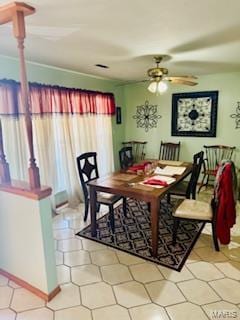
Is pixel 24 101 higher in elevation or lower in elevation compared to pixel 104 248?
higher

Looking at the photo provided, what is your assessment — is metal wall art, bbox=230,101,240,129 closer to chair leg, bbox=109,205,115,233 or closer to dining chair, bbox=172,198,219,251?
dining chair, bbox=172,198,219,251

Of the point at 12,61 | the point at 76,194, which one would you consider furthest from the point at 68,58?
the point at 76,194

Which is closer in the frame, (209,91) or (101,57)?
(101,57)

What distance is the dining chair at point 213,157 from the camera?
457 centimetres

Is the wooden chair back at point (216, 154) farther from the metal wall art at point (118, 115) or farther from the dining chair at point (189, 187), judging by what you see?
the metal wall art at point (118, 115)

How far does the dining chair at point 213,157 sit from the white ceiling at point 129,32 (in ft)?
5.69

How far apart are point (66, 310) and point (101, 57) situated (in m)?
2.78

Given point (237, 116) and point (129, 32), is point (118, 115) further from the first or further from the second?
point (129, 32)

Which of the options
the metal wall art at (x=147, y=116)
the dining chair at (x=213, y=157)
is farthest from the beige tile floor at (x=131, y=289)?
the metal wall art at (x=147, y=116)

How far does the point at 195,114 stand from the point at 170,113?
0.52 metres

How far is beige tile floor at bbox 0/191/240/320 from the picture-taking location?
6.09 feet

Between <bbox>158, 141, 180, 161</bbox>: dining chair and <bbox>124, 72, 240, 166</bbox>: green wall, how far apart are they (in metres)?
0.13

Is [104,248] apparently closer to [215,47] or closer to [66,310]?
[66,310]

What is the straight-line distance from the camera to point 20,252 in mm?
2125
